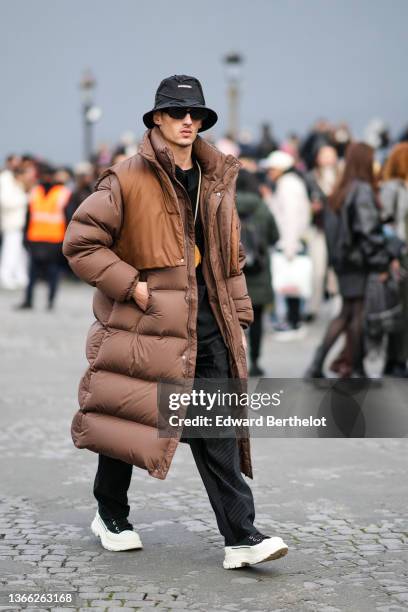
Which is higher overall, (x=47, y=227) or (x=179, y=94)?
(x=179, y=94)

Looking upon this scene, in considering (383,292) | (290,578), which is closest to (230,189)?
(290,578)

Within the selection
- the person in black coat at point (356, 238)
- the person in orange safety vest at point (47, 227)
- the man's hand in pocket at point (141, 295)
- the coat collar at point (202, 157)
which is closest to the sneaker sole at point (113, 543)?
the man's hand in pocket at point (141, 295)

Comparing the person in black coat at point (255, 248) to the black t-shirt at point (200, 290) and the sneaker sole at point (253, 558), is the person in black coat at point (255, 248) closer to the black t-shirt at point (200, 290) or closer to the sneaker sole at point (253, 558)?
the black t-shirt at point (200, 290)

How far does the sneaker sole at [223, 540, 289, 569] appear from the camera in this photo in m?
5.24

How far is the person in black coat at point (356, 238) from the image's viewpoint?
32.9 feet

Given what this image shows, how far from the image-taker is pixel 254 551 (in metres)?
5.29

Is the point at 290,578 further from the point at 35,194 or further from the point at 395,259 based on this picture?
the point at 35,194

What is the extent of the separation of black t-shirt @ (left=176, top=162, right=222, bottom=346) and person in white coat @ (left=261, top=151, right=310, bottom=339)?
8.96 m

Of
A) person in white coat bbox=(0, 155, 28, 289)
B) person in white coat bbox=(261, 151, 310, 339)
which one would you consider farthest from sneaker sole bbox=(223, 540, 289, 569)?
person in white coat bbox=(0, 155, 28, 289)

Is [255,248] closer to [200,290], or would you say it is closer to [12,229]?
[200,290]

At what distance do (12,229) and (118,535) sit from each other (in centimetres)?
1595

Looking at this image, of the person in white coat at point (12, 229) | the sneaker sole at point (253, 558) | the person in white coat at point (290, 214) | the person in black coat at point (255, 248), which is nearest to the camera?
the sneaker sole at point (253, 558)

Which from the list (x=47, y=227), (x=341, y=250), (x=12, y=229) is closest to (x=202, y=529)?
(x=341, y=250)

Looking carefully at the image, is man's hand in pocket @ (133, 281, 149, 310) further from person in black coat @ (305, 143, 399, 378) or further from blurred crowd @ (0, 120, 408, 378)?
person in black coat @ (305, 143, 399, 378)
